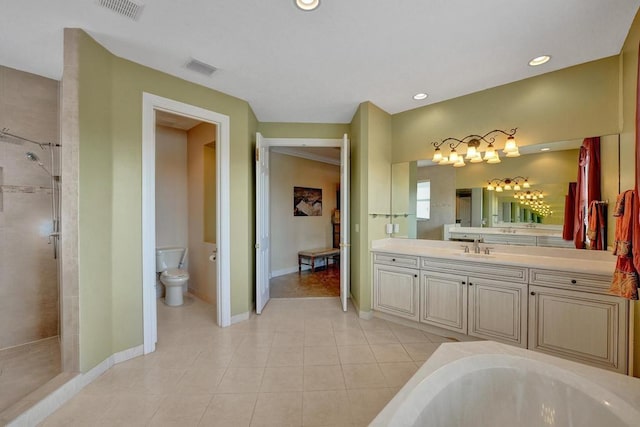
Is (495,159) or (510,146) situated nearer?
(510,146)

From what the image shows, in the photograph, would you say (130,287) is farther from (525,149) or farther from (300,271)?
(525,149)

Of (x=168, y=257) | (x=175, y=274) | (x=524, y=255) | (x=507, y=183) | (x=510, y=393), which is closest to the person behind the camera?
(x=510, y=393)

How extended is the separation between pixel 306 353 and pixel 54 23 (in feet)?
10.5

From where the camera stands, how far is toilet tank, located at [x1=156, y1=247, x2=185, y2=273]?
3.56 meters

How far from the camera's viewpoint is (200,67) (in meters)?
2.33

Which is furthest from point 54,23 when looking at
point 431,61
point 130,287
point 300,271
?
point 300,271

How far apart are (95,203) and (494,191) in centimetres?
383

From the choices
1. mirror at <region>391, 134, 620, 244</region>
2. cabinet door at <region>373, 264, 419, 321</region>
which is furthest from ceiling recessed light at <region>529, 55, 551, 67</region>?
cabinet door at <region>373, 264, 419, 321</region>

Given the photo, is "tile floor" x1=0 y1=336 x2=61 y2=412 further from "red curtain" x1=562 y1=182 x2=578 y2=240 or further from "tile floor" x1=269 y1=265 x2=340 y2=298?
"red curtain" x1=562 y1=182 x2=578 y2=240

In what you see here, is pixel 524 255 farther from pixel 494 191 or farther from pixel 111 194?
pixel 111 194

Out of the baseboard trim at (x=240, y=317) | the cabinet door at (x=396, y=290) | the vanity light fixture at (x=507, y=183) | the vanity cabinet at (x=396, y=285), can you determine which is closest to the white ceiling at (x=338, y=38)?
the vanity light fixture at (x=507, y=183)

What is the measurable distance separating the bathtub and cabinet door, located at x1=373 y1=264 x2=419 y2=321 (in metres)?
1.34

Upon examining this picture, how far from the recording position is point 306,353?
235 centimetres

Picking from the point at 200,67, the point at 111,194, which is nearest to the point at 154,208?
the point at 111,194
